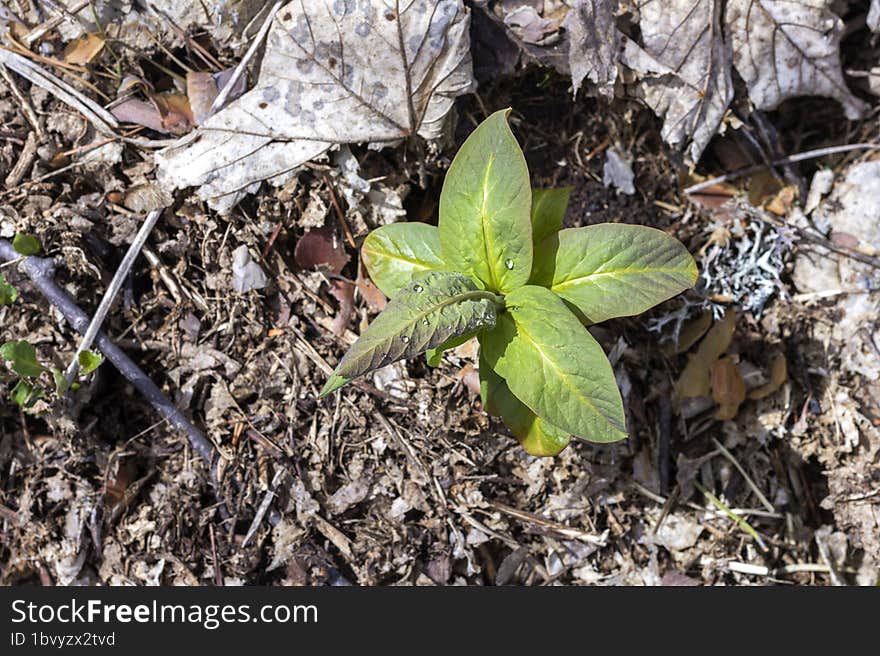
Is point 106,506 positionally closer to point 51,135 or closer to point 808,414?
point 51,135

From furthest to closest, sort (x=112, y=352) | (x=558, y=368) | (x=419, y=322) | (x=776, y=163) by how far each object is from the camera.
Answer: (x=776, y=163) < (x=112, y=352) < (x=558, y=368) < (x=419, y=322)

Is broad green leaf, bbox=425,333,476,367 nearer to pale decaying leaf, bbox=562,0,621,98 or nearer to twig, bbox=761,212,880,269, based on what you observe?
pale decaying leaf, bbox=562,0,621,98

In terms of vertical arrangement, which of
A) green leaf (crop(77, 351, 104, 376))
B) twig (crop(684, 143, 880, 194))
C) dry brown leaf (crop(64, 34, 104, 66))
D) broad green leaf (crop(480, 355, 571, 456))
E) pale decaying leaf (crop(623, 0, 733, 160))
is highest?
dry brown leaf (crop(64, 34, 104, 66))

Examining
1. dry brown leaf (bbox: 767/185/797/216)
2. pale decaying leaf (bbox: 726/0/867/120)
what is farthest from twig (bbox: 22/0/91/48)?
dry brown leaf (bbox: 767/185/797/216)

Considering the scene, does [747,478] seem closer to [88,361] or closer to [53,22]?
[88,361]

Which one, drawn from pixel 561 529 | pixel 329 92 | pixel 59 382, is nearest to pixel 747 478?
pixel 561 529

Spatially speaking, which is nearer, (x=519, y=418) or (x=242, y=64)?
(x=519, y=418)

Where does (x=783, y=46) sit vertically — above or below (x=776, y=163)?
above
